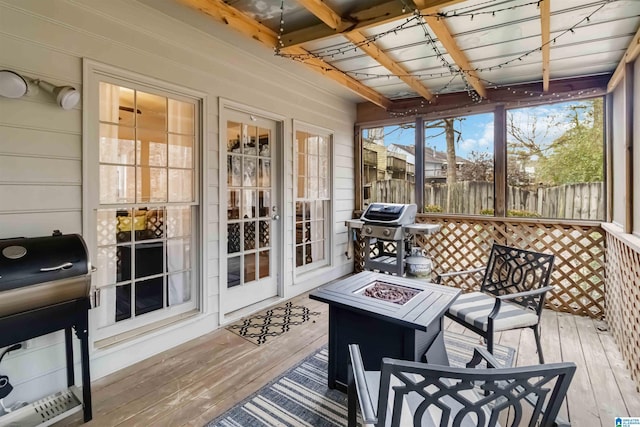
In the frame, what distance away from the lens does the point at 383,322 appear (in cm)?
190

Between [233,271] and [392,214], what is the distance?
1.98 meters

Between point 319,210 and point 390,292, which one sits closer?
point 390,292

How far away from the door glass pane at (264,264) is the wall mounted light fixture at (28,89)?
7.16 feet

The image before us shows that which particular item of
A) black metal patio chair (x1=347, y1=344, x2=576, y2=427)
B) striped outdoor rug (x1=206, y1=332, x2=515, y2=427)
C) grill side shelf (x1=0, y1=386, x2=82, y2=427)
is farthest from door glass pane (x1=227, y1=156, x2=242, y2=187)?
black metal patio chair (x1=347, y1=344, x2=576, y2=427)

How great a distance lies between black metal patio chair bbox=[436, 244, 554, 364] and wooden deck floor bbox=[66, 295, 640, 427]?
398mm

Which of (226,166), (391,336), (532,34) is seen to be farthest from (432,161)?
(391,336)

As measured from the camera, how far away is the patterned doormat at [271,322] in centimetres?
292

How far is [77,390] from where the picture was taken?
1.98 meters

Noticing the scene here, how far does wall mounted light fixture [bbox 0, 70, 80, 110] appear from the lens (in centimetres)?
172

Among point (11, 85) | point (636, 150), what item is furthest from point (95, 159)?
point (636, 150)

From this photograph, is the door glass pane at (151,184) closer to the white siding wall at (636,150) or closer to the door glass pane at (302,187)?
the door glass pane at (302,187)

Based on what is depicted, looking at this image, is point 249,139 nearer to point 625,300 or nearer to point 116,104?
point 116,104

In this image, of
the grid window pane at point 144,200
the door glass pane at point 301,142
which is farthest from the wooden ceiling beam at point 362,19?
the door glass pane at point 301,142

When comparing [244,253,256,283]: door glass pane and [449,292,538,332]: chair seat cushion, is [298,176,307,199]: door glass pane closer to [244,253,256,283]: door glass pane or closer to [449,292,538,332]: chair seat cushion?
[244,253,256,283]: door glass pane
